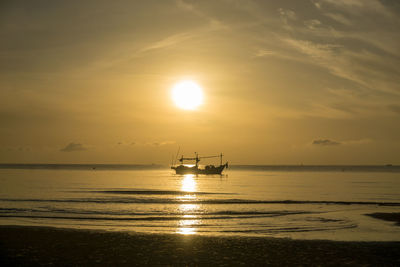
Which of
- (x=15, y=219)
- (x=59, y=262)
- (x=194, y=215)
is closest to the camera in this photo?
(x=59, y=262)

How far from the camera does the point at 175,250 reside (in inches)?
821

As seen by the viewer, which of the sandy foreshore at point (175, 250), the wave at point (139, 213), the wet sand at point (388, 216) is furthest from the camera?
the wave at point (139, 213)

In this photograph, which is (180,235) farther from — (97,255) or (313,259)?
(313,259)

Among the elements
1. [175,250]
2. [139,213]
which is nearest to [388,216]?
[139,213]

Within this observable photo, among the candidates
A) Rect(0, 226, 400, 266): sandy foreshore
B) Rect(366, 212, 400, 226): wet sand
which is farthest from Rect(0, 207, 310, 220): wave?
Rect(0, 226, 400, 266): sandy foreshore

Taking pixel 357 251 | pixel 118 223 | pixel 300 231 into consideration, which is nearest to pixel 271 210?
pixel 300 231

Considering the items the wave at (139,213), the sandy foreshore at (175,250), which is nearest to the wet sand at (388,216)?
the wave at (139,213)

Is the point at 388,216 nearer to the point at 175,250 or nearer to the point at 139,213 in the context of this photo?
the point at 139,213

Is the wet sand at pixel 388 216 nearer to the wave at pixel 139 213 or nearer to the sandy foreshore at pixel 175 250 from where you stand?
the wave at pixel 139 213

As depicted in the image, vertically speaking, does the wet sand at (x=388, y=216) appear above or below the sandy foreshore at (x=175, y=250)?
above

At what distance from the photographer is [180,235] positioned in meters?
25.7

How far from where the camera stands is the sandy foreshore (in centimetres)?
1833

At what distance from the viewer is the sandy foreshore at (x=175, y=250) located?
18.3 metres

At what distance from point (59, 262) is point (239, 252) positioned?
877 cm
